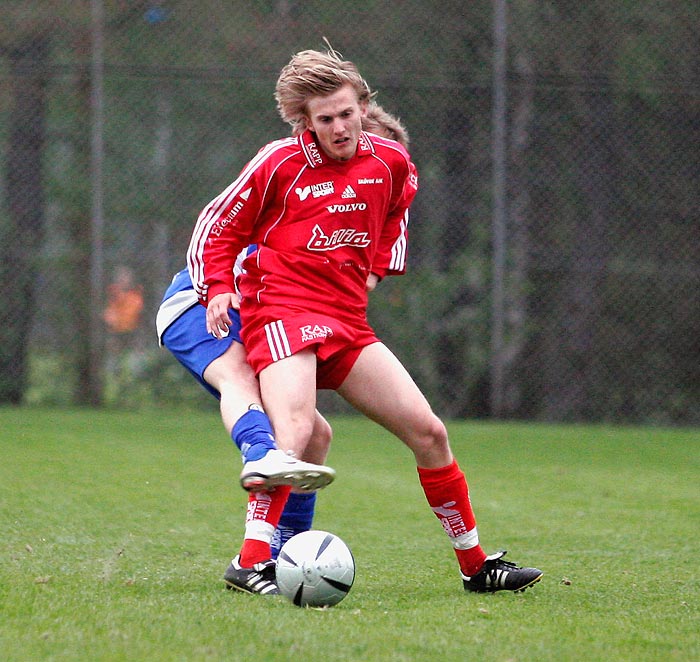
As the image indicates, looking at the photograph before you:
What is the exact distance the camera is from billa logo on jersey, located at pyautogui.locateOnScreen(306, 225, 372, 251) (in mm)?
3861

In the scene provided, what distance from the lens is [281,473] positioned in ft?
11.1

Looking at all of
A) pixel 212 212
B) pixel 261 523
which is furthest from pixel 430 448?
pixel 212 212

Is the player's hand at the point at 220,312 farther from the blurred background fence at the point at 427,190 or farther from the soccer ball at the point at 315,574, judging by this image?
the blurred background fence at the point at 427,190

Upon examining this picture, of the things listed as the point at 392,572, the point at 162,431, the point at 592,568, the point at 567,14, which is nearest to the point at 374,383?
the point at 392,572

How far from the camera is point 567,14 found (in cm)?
1035

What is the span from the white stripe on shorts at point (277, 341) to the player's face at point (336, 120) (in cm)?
58

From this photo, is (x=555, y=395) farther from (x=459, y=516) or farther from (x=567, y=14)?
(x=459, y=516)

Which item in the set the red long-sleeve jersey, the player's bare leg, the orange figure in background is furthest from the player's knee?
the orange figure in background

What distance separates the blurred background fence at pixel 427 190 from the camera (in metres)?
10.1

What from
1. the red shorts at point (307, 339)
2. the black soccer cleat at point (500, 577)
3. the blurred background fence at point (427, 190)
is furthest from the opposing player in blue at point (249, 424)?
the blurred background fence at point (427, 190)

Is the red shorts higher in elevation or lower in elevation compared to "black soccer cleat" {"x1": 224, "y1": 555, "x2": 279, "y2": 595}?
higher

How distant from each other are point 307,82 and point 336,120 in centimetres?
15

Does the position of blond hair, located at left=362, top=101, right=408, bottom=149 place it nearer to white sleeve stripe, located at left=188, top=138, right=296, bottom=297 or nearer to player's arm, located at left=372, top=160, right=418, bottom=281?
player's arm, located at left=372, top=160, right=418, bottom=281

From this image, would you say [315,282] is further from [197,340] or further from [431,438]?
[431,438]
